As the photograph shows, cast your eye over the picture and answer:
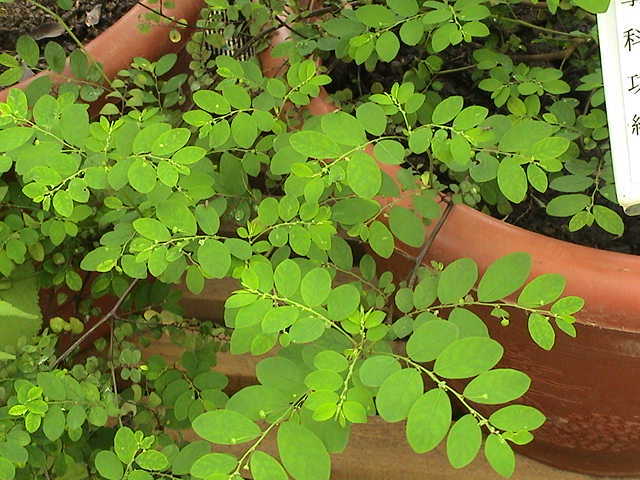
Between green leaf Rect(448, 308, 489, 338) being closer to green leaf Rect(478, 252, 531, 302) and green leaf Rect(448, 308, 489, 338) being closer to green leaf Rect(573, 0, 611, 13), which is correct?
green leaf Rect(478, 252, 531, 302)

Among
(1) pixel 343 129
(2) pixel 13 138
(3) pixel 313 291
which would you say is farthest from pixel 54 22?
(3) pixel 313 291

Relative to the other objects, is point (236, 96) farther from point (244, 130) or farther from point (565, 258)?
point (565, 258)

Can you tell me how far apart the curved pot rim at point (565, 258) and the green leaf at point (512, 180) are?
0.33 feet

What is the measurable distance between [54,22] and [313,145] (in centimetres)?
79

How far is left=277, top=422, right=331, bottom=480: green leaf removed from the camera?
0.70 metres

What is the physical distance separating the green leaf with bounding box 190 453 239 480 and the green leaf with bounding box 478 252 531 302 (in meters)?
0.32

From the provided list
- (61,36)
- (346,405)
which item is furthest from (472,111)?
(61,36)

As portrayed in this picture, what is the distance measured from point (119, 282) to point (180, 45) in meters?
0.39

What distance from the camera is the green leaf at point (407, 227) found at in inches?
37.0

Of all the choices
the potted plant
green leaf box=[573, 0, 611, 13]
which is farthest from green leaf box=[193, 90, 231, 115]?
green leaf box=[573, 0, 611, 13]

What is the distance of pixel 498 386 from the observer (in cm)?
69

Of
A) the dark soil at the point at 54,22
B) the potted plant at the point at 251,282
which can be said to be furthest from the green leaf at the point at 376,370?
the dark soil at the point at 54,22

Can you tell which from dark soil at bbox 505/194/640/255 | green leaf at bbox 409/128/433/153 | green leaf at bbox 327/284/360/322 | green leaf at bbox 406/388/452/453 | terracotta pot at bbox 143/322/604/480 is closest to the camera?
green leaf at bbox 406/388/452/453

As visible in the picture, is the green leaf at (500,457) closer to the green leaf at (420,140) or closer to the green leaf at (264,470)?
the green leaf at (264,470)
